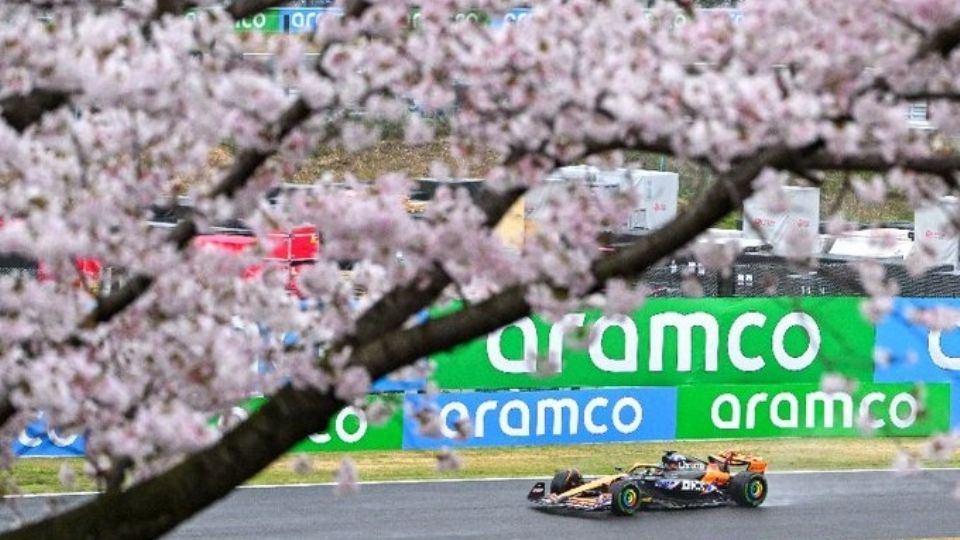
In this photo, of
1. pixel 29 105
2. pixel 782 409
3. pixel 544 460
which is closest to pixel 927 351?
pixel 782 409

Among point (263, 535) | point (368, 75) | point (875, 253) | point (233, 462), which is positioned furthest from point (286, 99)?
point (875, 253)

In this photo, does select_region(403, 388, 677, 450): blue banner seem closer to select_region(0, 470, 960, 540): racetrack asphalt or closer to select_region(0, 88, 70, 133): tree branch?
select_region(0, 470, 960, 540): racetrack asphalt

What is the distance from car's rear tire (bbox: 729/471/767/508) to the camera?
18.7 meters

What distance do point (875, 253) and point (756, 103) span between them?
86.4ft

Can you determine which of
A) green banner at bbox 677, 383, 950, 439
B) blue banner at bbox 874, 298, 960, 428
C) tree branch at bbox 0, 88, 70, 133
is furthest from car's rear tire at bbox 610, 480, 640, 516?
tree branch at bbox 0, 88, 70, 133

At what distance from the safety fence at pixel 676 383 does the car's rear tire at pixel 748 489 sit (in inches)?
75.1

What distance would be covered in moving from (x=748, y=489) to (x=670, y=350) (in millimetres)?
2367

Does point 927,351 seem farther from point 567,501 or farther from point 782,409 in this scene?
point 567,501

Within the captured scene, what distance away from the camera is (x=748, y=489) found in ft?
61.5

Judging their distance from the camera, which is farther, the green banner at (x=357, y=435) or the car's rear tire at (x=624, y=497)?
the green banner at (x=357, y=435)

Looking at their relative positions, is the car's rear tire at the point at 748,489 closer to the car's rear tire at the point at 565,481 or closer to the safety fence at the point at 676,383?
the car's rear tire at the point at 565,481

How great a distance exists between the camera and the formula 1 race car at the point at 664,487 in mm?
18016

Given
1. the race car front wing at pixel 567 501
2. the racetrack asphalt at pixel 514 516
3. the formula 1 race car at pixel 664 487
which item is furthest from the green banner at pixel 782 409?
the race car front wing at pixel 567 501

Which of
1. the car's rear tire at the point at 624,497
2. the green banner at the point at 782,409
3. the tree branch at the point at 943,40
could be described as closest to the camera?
the tree branch at the point at 943,40
